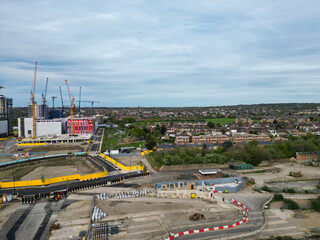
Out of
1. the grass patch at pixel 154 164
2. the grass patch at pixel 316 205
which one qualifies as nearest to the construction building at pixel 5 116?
the grass patch at pixel 154 164

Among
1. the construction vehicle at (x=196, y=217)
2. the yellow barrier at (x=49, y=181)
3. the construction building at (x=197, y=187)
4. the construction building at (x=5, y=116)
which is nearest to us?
the construction vehicle at (x=196, y=217)

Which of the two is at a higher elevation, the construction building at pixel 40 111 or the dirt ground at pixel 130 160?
the construction building at pixel 40 111

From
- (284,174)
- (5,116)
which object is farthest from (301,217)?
(5,116)

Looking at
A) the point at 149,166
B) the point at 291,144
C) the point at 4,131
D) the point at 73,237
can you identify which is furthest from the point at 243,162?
the point at 4,131

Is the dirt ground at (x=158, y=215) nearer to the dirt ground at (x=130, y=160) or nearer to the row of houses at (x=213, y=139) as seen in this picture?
the dirt ground at (x=130, y=160)

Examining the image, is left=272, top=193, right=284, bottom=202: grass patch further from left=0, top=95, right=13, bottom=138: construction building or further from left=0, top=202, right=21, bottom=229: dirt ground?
left=0, top=95, right=13, bottom=138: construction building

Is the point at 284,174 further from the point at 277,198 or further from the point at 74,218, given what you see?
the point at 74,218

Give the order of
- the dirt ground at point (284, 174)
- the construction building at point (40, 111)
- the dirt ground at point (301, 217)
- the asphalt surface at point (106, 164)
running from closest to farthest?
the dirt ground at point (301, 217) → the dirt ground at point (284, 174) → the asphalt surface at point (106, 164) → the construction building at point (40, 111)

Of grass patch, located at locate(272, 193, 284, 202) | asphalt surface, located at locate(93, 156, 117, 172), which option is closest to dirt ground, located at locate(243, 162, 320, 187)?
grass patch, located at locate(272, 193, 284, 202)
